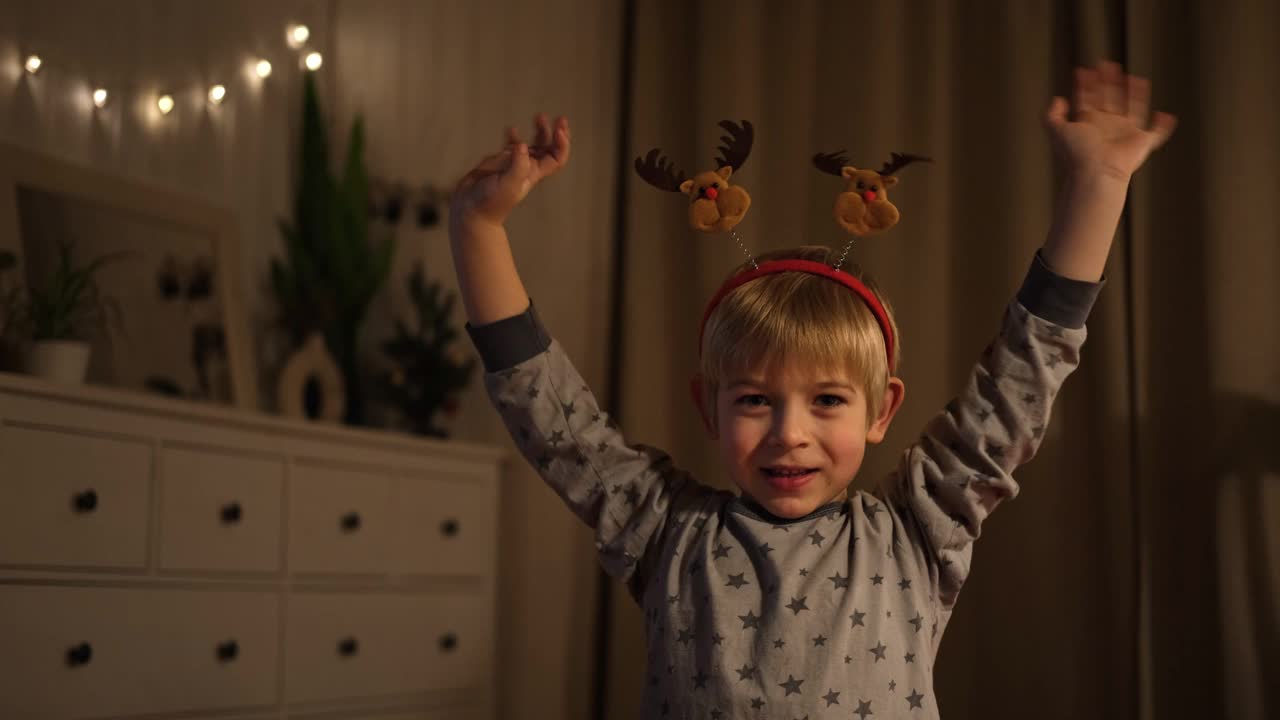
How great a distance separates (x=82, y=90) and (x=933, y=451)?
2.14 metres

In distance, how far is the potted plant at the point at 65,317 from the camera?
217 centimetres

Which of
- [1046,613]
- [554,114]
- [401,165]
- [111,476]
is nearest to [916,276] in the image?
[1046,613]

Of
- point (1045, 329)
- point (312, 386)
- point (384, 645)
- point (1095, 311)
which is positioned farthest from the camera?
point (312, 386)

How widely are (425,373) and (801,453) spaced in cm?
191

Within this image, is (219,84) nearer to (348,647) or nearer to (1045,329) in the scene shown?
(348,647)

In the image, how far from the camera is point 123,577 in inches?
83.4

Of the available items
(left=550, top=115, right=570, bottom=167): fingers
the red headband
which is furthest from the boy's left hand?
(left=550, top=115, right=570, bottom=167): fingers

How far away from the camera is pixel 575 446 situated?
1.27 meters

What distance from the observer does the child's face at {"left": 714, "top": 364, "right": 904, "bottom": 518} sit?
46.9 inches

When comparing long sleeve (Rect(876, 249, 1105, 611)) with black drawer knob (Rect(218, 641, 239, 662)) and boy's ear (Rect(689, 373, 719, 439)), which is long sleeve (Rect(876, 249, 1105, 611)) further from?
black drawer knob (Rect(218, 641, 239, 662))

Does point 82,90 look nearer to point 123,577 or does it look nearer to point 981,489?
point 123,577

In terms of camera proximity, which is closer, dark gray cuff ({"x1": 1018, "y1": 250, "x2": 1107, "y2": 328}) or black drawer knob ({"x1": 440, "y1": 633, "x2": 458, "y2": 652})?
dark gray cuff ({"x1": 1018, "y1": 250, "x2": 1107, "y2": 328})

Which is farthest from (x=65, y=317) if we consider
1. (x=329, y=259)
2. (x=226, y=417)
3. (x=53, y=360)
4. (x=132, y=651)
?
(x=329, y=259)

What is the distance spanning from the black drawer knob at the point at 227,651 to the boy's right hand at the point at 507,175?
4.46 ft
